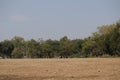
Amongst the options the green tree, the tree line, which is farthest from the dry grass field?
the green tree

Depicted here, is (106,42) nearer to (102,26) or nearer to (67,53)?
(102,26)

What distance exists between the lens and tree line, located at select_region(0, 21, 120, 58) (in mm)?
82000

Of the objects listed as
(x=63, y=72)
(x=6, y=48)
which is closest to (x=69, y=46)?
(x=6, y=48)

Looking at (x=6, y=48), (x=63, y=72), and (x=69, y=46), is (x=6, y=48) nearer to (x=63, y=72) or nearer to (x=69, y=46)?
(x=69, y=46)

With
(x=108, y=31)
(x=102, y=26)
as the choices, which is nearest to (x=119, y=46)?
(x=108, y=31)

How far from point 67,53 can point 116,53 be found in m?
26.0

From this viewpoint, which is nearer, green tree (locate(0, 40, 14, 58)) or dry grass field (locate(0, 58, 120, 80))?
dry grass field (locate(0, 58, 120, 80))

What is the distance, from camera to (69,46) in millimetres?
104312

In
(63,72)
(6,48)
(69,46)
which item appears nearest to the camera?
(63,72)

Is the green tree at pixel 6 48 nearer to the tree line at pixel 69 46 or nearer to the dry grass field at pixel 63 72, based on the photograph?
the tree line at pixel 69 46

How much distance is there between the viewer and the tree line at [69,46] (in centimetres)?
8200

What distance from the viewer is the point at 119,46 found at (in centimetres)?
7688

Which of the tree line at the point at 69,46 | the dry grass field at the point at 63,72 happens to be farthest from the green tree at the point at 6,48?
the dry grass field at the point at 63,72

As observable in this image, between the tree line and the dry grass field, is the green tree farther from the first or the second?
the dry grass field
